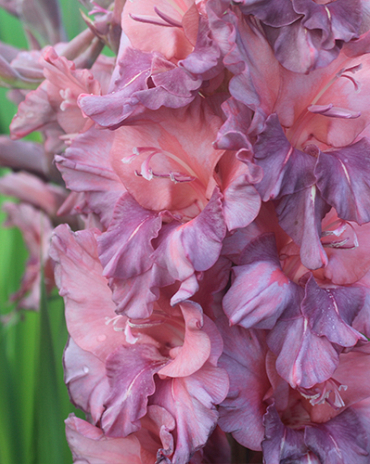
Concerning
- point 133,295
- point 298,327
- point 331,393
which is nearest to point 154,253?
point 133,295

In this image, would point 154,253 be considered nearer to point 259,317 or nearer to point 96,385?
point 259,317

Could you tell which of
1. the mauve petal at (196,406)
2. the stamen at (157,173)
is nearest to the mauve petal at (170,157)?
the stamen at (157,173)

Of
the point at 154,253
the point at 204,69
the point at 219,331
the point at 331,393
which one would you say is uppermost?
the point at 204,69

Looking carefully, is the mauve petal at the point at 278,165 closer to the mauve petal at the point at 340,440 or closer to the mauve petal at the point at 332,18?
the mauve petal at the point at 332,18

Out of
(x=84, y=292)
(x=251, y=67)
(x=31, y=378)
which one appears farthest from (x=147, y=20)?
(x=31, y=378)

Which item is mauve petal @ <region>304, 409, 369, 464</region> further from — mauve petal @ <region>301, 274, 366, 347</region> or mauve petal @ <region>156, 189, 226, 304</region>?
mauve petal @ <region>156, 189, 226, 304</region>

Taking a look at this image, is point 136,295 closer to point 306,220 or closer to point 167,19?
point 306,220
